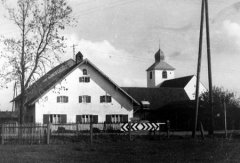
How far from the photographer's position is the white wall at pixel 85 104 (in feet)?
149

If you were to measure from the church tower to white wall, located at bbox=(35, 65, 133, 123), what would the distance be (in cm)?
4324

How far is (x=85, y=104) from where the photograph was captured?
153 feet

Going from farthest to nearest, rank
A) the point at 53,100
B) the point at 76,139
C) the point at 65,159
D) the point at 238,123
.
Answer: the point at 53,100
the point at 238,123
the point at 76,139
the point at 65,159

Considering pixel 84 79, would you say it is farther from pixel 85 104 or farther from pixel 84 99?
pixel 85 104

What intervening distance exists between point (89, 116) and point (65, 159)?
3378 centimetres

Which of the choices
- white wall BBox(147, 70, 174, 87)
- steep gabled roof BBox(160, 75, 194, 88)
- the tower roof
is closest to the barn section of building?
steep gabled roof BBox(160, 75, 194, 88)

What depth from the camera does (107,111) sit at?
47.3 m

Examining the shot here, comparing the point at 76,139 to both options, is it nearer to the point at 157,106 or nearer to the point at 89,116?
the point at 89,116

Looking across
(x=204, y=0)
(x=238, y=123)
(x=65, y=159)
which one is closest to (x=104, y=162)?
(x=65, y=159)

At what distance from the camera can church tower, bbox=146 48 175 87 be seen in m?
91.2

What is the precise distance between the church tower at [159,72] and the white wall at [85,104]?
142 ft

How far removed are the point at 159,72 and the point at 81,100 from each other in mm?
47098

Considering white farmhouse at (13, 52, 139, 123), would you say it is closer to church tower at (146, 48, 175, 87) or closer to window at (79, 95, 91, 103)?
window at (79, 95, 91, 103)

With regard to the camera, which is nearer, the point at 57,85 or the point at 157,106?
the point at 57,85
